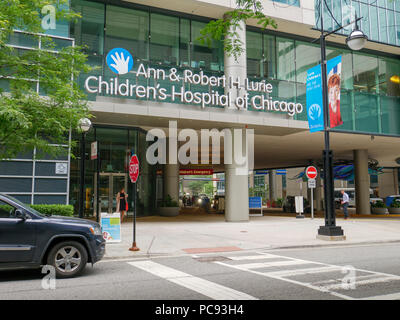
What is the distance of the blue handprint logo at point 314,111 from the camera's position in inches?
559

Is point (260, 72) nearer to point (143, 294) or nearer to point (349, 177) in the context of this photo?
point (143, 294)

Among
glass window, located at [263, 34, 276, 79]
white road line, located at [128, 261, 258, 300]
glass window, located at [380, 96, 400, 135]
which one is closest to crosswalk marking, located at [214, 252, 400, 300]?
white road line, located at [128, 261, 258, 300]

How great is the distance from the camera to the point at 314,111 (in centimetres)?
1437

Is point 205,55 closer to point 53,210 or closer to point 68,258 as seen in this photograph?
point 53,210

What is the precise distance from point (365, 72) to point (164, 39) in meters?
14.0

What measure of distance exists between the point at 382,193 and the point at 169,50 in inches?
2166

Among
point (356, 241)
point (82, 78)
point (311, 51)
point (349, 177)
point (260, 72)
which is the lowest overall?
point (356, 241)

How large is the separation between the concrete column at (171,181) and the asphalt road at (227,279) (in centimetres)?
1854

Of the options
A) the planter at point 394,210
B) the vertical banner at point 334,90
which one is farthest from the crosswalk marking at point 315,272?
the planter at point 394,210

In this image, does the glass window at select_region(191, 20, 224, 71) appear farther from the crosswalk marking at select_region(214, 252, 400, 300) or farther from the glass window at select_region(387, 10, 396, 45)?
the crosswalk marking at select_region(214, 252, 400, 300)

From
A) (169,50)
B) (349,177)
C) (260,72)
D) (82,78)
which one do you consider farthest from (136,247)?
(349,177)

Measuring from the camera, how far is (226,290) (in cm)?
639

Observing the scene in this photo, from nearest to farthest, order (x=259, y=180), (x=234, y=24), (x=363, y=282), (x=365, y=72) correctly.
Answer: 1. (x=363, y=282)
2. (x=234, y=24)
3. (x=365, y=72)
4. (x=259, y=180)

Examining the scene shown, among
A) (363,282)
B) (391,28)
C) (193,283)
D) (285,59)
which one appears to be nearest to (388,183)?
(391,28)
